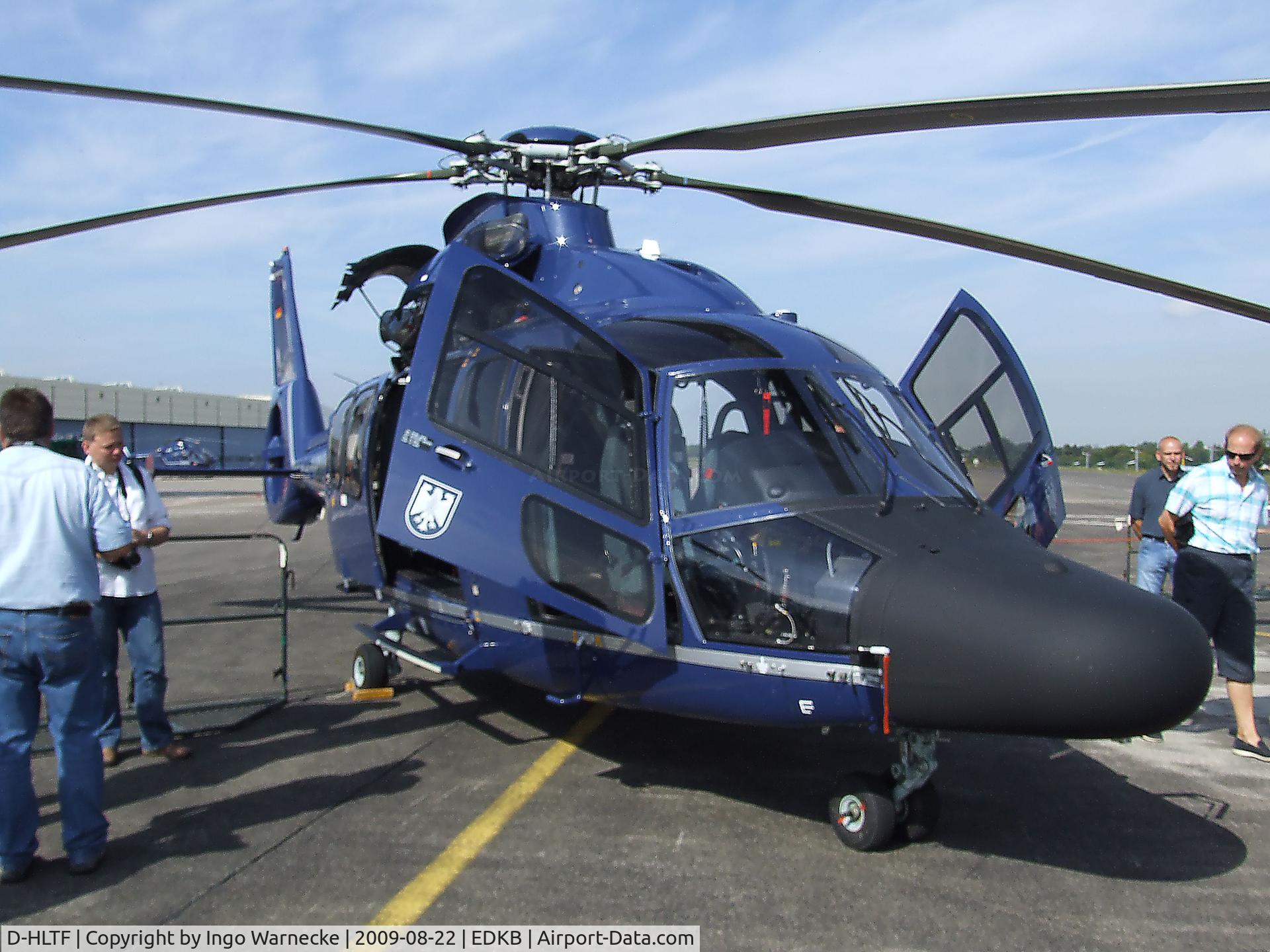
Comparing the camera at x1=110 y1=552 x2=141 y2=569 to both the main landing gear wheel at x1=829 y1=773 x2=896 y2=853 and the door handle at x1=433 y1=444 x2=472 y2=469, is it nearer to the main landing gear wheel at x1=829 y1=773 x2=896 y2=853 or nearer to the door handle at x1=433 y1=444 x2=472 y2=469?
the door handle at x1=433 y1=444 x2=472 y2=469

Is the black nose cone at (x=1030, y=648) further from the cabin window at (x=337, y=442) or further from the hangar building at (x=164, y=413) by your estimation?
the hangar building at (x=164, y=413)

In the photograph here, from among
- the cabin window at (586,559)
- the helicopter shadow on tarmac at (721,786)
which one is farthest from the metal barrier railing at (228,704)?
the cabin window at (586,559)

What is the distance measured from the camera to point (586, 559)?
464 centimetres

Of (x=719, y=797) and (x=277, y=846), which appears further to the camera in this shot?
(x=719, y=797)

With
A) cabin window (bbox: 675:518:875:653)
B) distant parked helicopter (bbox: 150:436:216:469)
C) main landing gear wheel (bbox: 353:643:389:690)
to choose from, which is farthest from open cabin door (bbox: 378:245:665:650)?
distant parked helicopter (bbox: 150:436:216:469)

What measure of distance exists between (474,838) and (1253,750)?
4.51 metres

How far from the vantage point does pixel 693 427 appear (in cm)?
476

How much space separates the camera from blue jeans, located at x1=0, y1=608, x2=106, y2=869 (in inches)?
47.4

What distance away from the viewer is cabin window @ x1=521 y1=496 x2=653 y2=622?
178 inches

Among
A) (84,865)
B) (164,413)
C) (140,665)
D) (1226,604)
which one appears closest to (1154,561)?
(1226,604)

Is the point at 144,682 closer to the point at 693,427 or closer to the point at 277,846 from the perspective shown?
the point at 277,846

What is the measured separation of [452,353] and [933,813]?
302cm

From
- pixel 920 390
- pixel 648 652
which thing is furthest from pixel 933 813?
pixel 920 390

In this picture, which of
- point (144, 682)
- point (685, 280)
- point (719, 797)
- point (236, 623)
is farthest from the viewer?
point (236, 623)
